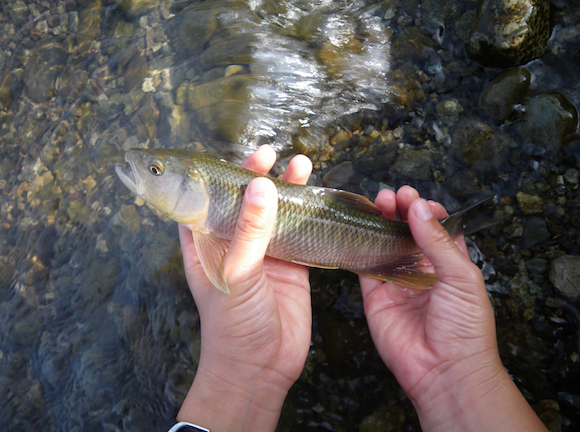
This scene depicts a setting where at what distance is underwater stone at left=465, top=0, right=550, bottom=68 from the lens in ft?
11.1

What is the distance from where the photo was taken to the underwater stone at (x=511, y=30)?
3381 mm

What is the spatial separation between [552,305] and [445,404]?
5.07 ft

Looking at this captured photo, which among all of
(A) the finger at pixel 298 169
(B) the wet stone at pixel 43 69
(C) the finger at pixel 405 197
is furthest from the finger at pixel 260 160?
(B) the wet stone at pixel 43 69

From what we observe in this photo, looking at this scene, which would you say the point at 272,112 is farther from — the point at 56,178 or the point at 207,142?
the point at 56,178

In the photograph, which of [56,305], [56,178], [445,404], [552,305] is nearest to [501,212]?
[552,305]

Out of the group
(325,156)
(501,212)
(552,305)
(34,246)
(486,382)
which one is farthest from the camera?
(34,246)

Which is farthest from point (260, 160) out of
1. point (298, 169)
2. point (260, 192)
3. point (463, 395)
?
point (463, 395)

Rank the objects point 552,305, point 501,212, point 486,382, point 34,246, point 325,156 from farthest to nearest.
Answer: point 34,246 < point 325,156 < point 501,212 < point 552,305 < point 486,382

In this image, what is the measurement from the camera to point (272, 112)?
13.8 feet

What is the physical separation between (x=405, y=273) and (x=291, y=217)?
107 centimetres

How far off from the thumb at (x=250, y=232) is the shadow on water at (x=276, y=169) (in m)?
1.33

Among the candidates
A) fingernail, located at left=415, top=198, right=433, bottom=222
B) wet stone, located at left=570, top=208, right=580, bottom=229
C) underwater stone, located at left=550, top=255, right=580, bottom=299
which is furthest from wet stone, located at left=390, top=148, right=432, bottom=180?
underwater stone, located at left=550, top=255, right=580, bottom=299

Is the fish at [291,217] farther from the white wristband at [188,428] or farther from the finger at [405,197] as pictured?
the white wristband at [188,428]

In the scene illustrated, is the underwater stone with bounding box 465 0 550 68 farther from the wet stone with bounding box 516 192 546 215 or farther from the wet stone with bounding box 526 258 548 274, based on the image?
the wet stone with bounding box 526 258 548 274
